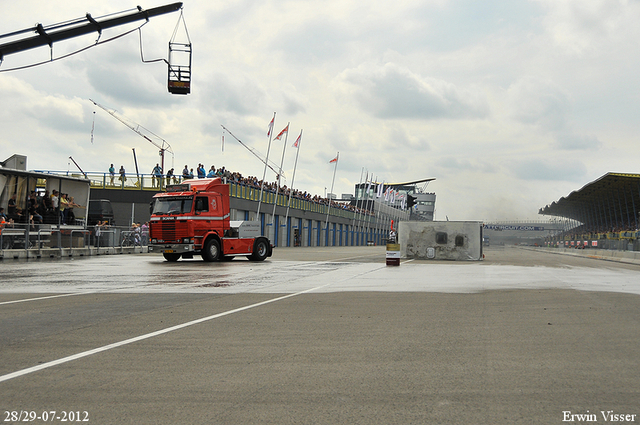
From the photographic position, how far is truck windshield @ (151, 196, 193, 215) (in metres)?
25.7

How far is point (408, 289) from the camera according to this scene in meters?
14.2

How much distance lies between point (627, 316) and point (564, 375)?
4.90 m

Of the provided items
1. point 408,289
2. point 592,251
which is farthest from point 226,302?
point 592,251

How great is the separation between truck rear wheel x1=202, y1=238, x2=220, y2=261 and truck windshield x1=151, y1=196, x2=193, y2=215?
1.73 metres

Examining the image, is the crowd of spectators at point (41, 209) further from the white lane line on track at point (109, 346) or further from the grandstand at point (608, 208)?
the grandstand at point (608, 208)

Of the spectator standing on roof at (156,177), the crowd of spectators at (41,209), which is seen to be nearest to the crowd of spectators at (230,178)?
the spectator standing on roof at (156,177)

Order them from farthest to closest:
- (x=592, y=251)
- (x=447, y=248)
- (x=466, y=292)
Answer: (x=592, y=251) → (x=447, y=248) → (x=466, y=292)

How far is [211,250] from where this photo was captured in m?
26.4

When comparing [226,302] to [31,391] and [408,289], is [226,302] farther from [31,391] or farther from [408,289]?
[31,391]

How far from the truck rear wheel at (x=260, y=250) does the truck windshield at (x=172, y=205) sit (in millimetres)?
3857

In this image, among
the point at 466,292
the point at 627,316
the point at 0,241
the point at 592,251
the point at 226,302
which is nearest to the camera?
the point at 627,316

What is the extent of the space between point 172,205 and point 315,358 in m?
20.8

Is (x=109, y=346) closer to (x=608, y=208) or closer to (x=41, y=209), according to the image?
(x=41, y=209)

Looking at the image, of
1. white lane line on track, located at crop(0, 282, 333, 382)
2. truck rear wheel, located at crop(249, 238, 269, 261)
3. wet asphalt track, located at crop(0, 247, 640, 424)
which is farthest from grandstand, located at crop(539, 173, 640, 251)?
white lane line on track, located at crop(0, 282, 333, 382)
